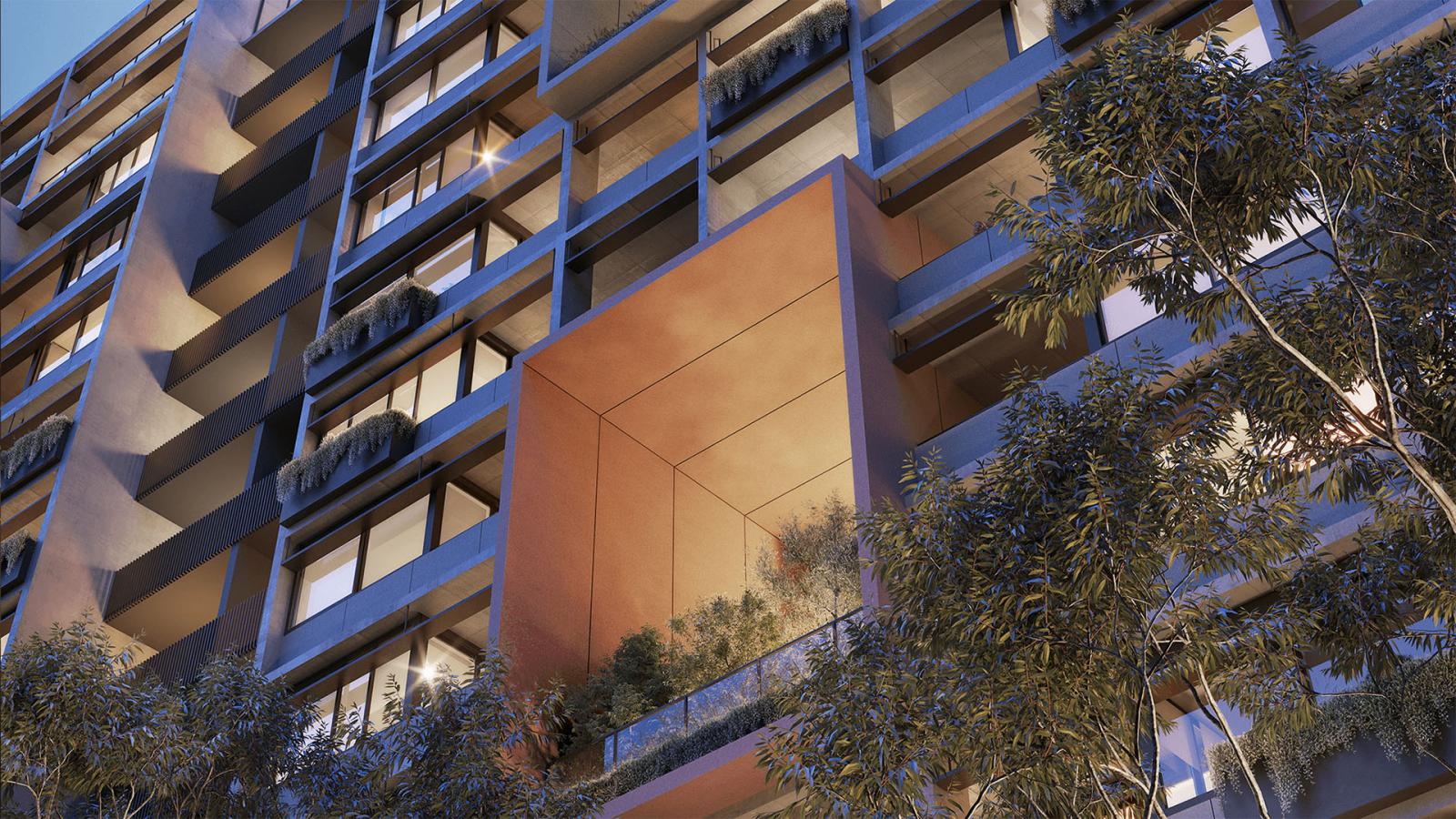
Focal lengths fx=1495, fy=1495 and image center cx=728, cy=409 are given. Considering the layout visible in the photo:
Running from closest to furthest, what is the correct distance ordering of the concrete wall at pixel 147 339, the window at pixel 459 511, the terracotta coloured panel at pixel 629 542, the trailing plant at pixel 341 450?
the terracotta coloured panel at pixel 629 542
the window at pixel 459 511
the trailing plant at pixel 341 450
the concrete wall at pixel 147 339

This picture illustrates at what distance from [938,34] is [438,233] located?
12.0 meters

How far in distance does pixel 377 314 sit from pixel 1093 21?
15.5 metres

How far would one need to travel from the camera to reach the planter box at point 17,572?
3325 cm

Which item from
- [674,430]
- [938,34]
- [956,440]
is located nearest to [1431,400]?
[956,440]

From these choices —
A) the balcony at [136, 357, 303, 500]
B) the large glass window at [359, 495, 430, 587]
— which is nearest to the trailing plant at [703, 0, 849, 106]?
the large glass window at [359, 495, 430, 587]

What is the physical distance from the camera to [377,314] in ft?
101

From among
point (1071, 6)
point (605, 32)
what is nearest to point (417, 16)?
point (605, 32)

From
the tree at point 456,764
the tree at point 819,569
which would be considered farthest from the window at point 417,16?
the tree at point 456,764

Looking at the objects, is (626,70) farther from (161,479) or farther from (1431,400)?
(1431,400)

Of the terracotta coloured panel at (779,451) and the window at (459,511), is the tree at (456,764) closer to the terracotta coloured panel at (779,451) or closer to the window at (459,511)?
the window at (459,511)

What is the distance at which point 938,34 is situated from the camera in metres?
25.6

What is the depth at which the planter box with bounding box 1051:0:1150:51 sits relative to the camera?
23.0m

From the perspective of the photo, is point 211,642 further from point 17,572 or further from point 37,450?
point 37,450

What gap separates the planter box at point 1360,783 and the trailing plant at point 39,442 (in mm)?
29279
